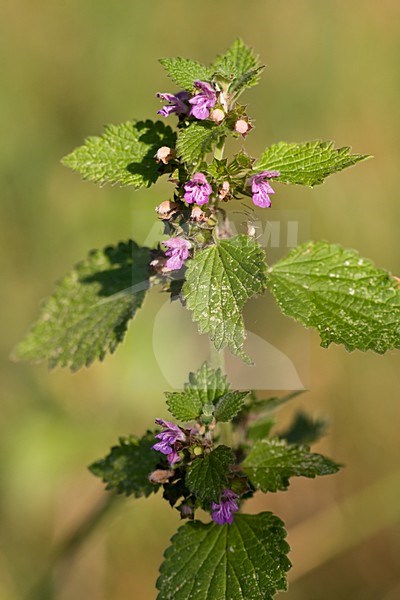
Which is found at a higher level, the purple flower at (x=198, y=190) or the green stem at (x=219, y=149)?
the green stem at (x=219, y=149)

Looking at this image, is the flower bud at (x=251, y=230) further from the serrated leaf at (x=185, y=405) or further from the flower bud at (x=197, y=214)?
the serrated leaf at (x=185, y=405)

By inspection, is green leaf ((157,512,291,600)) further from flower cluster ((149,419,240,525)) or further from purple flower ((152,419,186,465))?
purple flower ((152,419,186,465))

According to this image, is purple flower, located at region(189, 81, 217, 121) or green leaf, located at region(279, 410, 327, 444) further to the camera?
green leaf, located at region(279, 410, 327, 444)

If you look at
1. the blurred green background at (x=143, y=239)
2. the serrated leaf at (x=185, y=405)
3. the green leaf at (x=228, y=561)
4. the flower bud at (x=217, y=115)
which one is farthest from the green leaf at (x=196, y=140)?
the blurred green background at (x=143, y=239)

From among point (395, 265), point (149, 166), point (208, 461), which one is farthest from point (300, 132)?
point (208, 461)

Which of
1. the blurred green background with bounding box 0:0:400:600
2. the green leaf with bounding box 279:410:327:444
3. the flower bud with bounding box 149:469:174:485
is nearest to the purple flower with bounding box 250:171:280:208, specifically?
the flower bud with bounding box 149:469:174:485

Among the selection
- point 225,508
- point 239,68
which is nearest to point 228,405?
point 225,508
